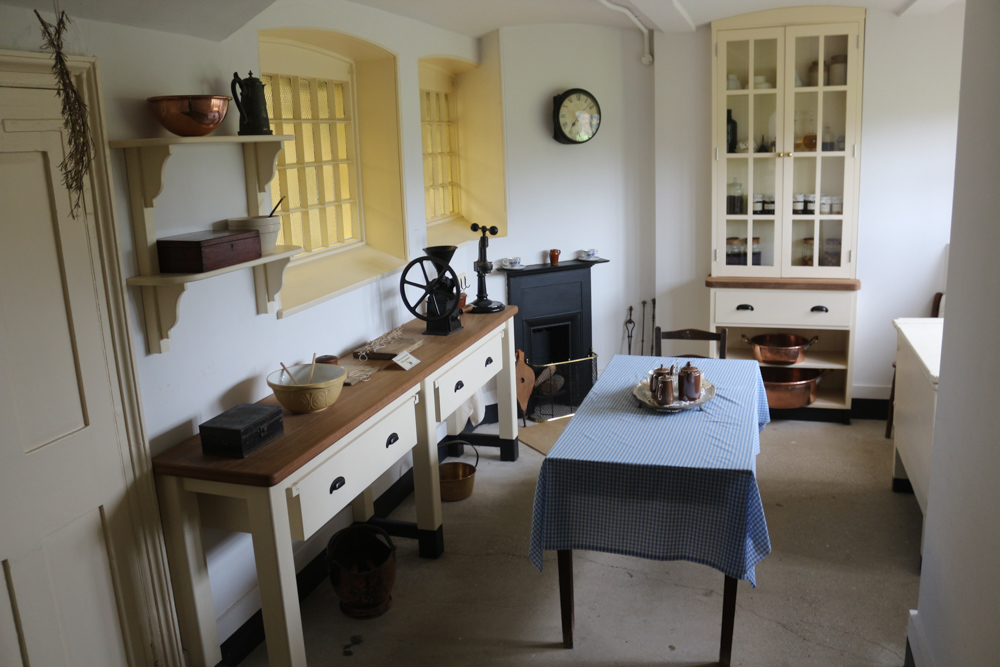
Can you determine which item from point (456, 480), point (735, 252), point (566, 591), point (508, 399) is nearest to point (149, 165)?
point (566, 591)

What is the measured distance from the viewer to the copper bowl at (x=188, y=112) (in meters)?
2.49

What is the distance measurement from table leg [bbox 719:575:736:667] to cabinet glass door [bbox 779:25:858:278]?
119 inches

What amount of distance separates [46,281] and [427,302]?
81.7 inches

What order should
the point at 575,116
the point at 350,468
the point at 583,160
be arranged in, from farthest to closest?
1. the point at 583,160
2. the point at 575,116
3. the point at 350,468

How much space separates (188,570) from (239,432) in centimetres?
52

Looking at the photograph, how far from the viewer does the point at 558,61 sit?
5406mm

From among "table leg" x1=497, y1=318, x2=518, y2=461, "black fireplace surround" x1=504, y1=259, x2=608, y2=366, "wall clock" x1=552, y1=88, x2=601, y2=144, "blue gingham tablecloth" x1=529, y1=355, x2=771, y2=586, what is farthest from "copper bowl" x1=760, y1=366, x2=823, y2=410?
"blue gingham tablecloth" x1=529, y1=355, x2=771, y2=586

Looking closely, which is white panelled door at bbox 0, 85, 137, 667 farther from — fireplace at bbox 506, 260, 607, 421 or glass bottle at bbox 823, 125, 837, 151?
glass bottle at bbox 823, 125, 837, 151

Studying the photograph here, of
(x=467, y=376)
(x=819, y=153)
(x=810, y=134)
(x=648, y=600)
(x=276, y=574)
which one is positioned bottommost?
(x=648, y=600)

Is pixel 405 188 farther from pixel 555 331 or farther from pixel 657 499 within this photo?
pixel 657 499

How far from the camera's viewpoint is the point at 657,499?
275cm

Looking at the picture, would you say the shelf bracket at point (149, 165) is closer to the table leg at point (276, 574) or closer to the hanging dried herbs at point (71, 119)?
the hanging dried herbs at point (71, 119)

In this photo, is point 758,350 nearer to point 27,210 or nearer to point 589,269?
point 589,269

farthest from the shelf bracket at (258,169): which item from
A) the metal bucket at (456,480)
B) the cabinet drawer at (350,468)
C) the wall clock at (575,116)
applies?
the wall clock at (575,116)
